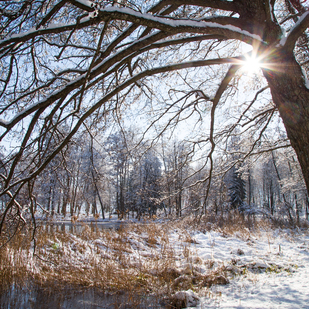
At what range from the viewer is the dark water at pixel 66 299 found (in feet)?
10.6

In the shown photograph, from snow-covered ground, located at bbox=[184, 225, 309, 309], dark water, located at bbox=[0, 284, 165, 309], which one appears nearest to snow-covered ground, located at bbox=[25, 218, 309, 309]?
snow-covered ground, located at bbox=[184, 225, 309, 309]

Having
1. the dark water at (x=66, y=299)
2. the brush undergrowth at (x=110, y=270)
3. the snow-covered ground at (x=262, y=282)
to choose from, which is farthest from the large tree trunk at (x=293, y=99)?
the dark water at (x=66, y=299)

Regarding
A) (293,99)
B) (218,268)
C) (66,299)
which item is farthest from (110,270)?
(293,99)

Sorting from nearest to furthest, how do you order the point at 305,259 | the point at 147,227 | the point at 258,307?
the point at 258,307 → the point at 305,259 → the point at 147,227

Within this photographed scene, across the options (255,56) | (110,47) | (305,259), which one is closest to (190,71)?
(255,56)

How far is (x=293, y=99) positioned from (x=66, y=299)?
4296 millimetres

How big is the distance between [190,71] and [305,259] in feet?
16.6

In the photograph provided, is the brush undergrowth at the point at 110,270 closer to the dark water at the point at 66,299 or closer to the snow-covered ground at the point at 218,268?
the snow-covered ground at the point at 218,268

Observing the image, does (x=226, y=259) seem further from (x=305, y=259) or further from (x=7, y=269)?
(x=7, y=269)

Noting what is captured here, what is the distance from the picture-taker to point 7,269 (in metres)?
4.08

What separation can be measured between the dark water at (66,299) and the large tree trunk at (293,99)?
296 cm

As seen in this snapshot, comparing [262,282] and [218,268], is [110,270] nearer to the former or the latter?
[218,268]

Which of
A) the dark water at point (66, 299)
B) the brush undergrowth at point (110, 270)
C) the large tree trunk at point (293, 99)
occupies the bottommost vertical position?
the dark water at point (66, 299)

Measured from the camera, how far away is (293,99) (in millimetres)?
1966
